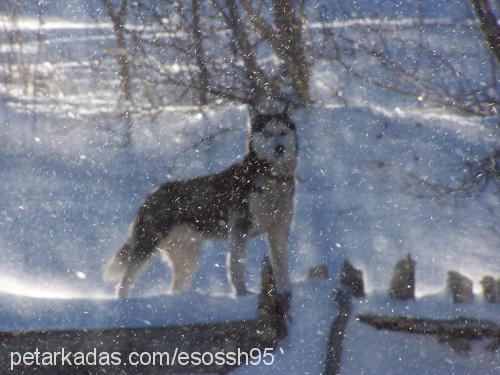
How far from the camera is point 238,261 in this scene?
110 centimetres

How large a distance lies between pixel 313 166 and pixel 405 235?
0.81 ft

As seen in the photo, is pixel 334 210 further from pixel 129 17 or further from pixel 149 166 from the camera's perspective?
pixel 129 17

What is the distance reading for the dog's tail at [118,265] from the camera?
108cm

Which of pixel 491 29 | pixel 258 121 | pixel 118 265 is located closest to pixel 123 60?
pixel 258 121

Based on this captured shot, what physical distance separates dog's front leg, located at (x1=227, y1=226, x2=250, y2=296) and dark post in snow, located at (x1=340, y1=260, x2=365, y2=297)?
8.3 inches

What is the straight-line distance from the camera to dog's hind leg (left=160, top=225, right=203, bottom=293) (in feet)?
3.57

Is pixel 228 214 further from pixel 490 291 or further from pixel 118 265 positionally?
pixel 490 291

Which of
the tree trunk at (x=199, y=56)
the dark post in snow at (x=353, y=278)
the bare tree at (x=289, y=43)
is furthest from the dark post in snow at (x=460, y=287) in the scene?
the tree trunk at (x=199, y=56)

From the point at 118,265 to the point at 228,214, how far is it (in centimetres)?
26

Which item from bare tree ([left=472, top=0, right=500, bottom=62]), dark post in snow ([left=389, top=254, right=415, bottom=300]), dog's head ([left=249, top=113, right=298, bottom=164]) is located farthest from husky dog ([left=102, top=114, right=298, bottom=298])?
bare tree ([left=472, top=0, right=500, bottom=62])

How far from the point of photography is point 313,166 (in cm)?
112

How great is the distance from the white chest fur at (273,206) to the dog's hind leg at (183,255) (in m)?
0.13

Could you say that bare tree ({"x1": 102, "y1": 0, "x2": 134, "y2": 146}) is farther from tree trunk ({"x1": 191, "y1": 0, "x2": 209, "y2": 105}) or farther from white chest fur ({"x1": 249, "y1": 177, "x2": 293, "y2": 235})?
white chest fur ({"x1": 249, "y1": 177, "x2": 293, "y2": 235})

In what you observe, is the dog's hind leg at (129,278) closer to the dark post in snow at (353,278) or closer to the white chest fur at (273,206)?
the white chest fur at (273,206)
